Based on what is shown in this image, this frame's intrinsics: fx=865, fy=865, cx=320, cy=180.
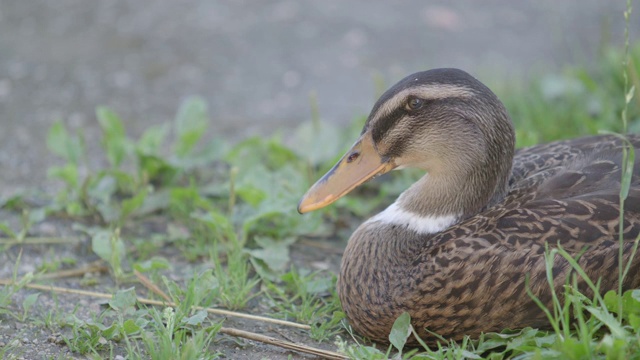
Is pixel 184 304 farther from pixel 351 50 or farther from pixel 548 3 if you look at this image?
pixel 548 3

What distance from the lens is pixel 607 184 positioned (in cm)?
335

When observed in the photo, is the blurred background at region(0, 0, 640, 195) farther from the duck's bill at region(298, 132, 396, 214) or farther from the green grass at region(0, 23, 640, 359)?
the duck's bill at region(298, 132, 396, 214)

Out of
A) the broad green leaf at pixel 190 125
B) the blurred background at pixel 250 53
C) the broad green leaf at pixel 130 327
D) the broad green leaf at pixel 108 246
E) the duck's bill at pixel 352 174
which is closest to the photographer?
the broad green leaf at pixel 130 327

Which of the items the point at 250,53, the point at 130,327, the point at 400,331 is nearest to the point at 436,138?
the point at 400,331

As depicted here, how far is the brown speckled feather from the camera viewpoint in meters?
3.16

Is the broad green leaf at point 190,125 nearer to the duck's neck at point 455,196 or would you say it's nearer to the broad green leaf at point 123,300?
the broad green leaf at point 123,300

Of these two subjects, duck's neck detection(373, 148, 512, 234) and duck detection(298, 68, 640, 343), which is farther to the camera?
duck's neck detection(373, 148, 512, 234)

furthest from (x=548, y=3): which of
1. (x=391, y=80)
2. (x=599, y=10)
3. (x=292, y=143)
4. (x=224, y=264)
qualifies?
(x=224, y=264)

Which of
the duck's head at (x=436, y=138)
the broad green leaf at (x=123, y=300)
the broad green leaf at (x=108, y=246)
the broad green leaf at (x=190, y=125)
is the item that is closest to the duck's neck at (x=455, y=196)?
the duck's head at (x=436, y=138)

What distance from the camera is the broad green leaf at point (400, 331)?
10.5ft

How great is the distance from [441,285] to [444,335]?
0.20 meters

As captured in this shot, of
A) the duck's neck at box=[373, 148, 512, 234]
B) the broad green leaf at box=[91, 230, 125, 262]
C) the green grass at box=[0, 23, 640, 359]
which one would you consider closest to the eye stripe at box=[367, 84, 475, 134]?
the duck's neck at box=[373, 148, 512, 234]

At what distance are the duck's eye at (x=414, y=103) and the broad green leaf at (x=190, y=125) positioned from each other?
1881 mm

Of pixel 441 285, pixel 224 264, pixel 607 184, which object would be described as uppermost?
pixel 607 184
